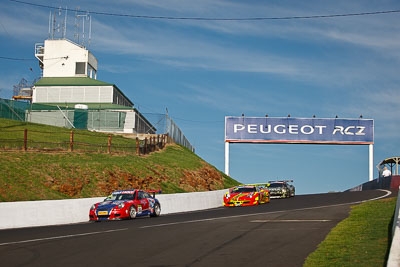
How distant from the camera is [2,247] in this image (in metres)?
13.1

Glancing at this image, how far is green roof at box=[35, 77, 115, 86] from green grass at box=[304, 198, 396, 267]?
54221 millimetres

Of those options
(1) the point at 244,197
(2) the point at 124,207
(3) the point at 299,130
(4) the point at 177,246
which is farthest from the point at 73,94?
(4) the point at 177,246

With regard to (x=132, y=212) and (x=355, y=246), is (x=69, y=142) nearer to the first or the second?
(x=132, y=212)

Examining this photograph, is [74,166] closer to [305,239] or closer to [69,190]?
[69,190]

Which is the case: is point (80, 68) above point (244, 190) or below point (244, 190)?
above

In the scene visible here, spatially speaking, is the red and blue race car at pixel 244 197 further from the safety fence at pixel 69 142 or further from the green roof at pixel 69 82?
the green roof at pixel 69 82

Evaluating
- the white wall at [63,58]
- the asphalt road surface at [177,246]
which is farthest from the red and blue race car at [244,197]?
the white wall at [63,58]

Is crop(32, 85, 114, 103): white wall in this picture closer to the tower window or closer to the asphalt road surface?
the tower window

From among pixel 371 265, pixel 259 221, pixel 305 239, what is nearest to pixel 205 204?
pixel 259 221

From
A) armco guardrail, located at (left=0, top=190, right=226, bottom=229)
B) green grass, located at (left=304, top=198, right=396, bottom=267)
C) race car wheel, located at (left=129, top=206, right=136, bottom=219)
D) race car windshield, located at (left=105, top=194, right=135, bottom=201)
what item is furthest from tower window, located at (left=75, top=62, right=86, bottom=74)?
green grass, located at (left=304, top=198, right=396, bottom=267)

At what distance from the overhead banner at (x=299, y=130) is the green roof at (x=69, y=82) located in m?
16.5

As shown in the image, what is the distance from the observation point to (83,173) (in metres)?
35.1

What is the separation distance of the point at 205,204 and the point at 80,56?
42.2m

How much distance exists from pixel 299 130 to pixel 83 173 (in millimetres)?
33042
